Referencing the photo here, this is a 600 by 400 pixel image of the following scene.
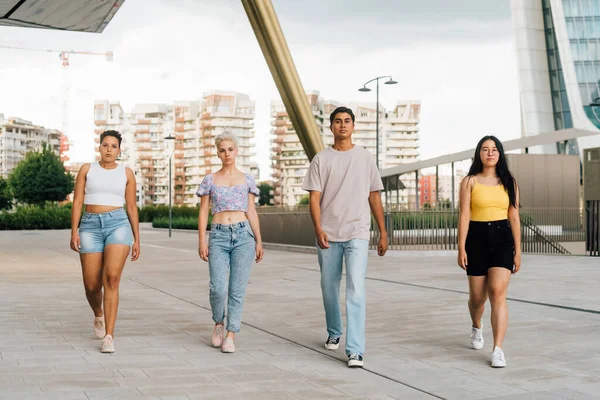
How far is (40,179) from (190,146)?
114m

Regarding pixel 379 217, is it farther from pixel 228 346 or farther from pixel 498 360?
pixel 228 346

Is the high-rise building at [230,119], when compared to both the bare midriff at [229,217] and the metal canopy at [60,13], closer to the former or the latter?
the metal canopy at [60,13]

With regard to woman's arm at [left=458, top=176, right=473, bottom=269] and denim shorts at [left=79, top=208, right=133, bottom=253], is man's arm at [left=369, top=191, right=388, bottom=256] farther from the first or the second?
denim shorts at [left=79, top=208, right=133, bottom=253]

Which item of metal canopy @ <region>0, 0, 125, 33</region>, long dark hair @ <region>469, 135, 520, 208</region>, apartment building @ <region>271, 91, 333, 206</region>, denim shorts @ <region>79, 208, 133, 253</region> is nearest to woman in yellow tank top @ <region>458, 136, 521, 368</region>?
long dark hair @ <region>469, 135, 520, 208</region>

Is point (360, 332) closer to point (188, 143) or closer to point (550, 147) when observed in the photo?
point (550, 147)

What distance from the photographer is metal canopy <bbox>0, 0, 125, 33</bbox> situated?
66.3 feet

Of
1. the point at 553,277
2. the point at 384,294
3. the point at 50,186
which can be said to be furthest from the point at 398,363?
the point at 50,186

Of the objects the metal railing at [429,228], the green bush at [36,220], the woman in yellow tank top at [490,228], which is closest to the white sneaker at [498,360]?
the woman in yellow tank top at [490,228]

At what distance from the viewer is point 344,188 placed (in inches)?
244

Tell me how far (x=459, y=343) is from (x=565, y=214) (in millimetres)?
24583

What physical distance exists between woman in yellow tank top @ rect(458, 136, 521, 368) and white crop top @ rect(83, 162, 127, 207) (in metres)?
2.79

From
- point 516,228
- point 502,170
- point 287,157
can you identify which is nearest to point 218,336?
point 516,228

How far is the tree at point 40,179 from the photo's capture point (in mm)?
70625

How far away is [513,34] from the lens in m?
65.6
